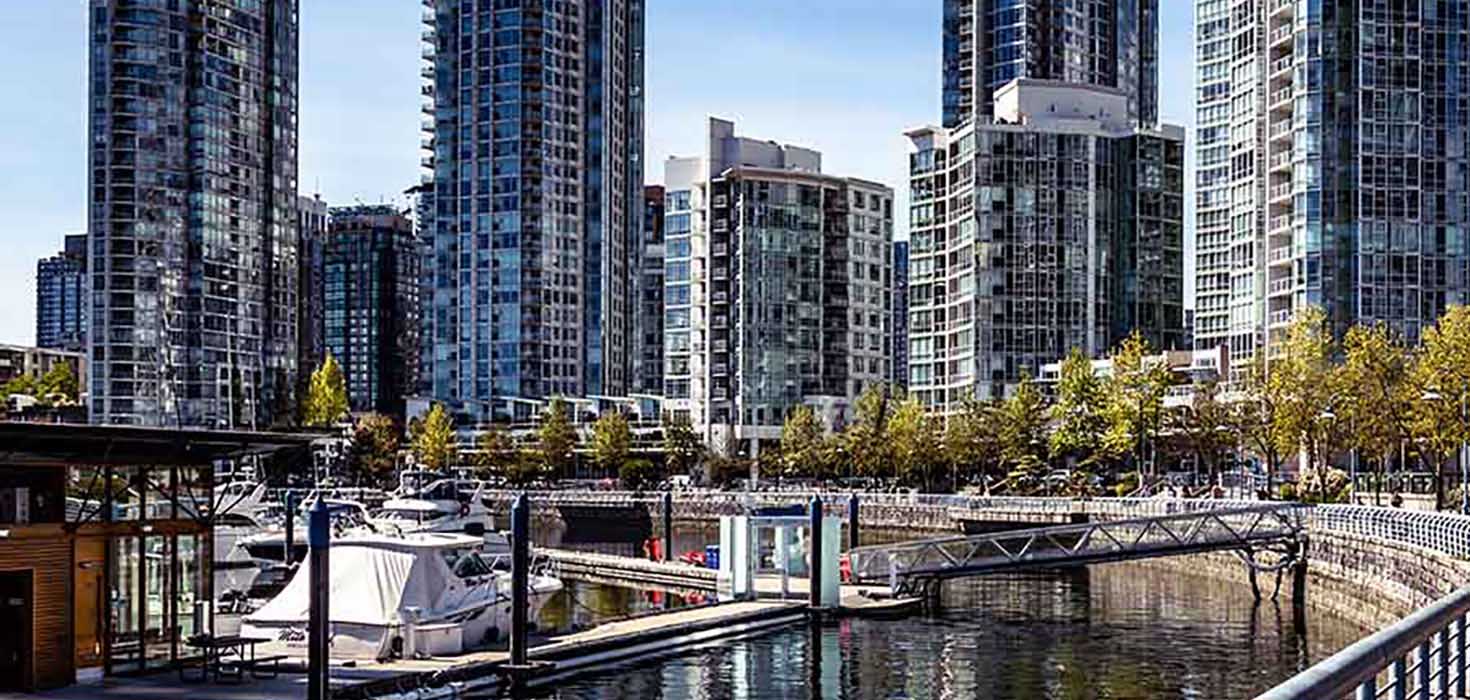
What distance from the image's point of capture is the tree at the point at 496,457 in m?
164

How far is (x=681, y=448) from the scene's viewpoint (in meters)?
161

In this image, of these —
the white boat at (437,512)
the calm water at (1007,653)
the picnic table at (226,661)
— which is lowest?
the calm water at (1007,653)

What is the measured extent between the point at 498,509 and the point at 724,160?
68.2 meters

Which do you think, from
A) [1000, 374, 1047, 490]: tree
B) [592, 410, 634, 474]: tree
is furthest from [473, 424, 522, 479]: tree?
[1000, 374, 1047, 490]: tree

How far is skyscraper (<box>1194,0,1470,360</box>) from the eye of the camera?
124m

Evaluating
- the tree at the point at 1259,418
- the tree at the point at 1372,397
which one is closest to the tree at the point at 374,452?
the tree at the point at 1259,418

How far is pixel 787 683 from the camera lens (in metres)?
42.9

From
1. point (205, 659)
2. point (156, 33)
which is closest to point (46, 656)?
point (205, 659)

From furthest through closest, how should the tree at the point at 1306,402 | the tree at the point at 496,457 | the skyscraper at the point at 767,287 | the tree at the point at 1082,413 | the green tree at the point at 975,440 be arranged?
the skyscraper at the point at 767,287, the tree at the point at 496,457, the green tree at the point at 975,440, the tree at the point at 1082,413, the tree at the point at 1306,402

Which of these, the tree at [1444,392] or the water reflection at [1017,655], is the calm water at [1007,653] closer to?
the water reflection at [1017,655]

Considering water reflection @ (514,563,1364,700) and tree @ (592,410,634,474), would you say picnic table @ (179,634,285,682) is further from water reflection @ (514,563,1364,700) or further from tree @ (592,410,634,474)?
tree @ (592,410,634,474)

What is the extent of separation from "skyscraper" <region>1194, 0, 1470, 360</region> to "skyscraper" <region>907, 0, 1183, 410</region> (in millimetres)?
36401

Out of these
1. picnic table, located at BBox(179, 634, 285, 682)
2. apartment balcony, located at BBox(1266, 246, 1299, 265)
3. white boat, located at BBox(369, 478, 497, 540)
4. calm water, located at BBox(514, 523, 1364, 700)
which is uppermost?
apartment balcony, located at BBox(1266, 246, 1299, 265)

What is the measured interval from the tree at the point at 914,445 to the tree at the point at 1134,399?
25.6 m
